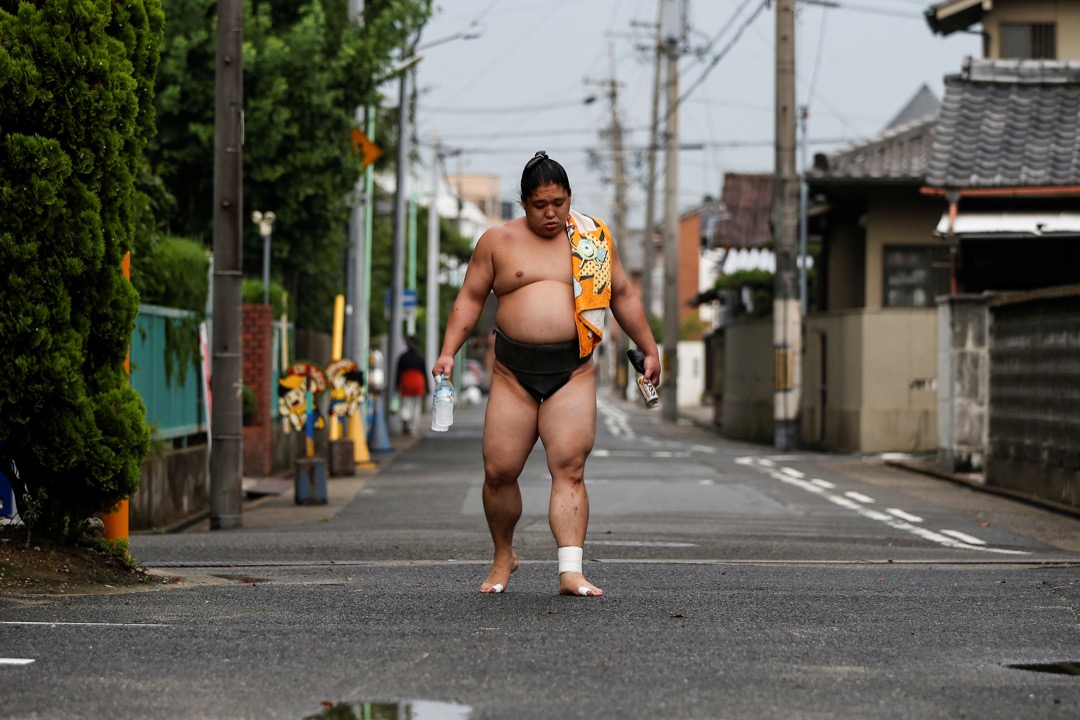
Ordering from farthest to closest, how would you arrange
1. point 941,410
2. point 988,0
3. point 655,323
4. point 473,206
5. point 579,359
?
point 473,206 < point 655,323 < point 988,0 < point 941,410 < point 579,359

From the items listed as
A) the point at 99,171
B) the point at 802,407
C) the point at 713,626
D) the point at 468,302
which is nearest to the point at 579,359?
the point at 468,302

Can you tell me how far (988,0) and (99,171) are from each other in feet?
83.9

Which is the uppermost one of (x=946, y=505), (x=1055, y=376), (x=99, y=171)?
(x=99, y=171)

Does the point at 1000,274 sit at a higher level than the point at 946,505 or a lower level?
higher

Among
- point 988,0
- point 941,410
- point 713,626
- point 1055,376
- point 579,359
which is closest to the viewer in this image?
point 713,626

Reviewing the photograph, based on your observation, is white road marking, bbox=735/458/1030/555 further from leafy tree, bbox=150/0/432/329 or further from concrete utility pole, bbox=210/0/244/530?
leafy tree, bbox=150/0/432/329

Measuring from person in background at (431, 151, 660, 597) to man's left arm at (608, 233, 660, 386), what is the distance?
0.11ft

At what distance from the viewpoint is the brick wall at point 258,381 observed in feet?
70.1

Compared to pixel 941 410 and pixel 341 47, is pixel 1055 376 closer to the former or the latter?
pixel 941 410

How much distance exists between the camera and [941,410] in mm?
21656

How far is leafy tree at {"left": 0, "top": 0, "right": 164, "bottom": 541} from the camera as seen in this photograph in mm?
7996

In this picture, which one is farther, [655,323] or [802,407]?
[655,323]

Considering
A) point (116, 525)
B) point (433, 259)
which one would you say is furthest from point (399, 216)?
point (116, 525)

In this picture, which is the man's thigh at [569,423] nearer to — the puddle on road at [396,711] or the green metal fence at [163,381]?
the puddle on road at [396,711]
